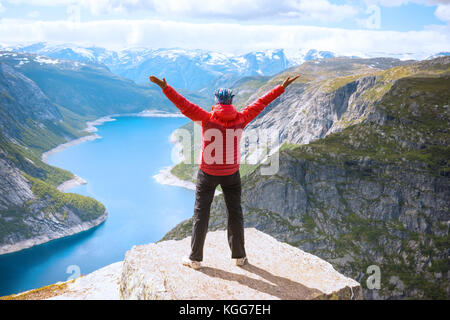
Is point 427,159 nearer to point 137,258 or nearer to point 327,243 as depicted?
point 327,243

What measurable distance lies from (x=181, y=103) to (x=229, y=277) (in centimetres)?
591

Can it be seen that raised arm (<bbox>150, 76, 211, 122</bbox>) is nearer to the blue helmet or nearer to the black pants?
the blue helmet

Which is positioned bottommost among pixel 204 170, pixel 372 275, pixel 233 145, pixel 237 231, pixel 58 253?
pixel 58 253

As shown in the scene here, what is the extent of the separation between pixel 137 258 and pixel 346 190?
135073mm

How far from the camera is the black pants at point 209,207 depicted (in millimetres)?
12102

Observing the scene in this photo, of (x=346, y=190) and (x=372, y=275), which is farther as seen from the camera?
(x=346, y=190)

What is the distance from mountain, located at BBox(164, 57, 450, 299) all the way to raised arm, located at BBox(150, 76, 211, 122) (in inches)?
4376

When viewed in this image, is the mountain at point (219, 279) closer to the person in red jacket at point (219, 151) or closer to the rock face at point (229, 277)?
the rock face at point (229, 277)

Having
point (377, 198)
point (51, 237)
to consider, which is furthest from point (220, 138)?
point (51, 237)

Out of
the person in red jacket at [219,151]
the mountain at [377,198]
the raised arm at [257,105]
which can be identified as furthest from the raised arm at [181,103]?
the mountain at [377,198]

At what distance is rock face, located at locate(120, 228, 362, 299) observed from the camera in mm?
11305

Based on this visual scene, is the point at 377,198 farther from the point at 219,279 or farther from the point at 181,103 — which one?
the point at 181,103
